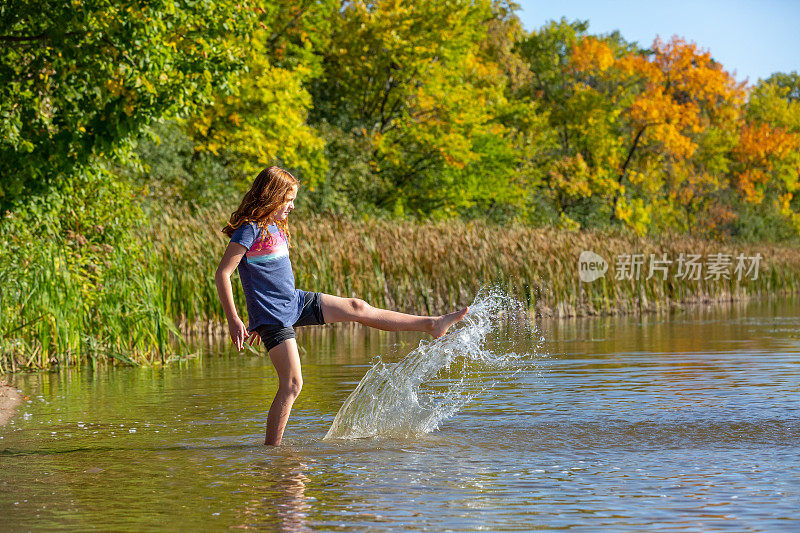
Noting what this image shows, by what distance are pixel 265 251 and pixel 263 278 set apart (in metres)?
0.17

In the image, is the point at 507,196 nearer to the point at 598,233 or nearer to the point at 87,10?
the point at 598,233

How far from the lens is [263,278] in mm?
7031

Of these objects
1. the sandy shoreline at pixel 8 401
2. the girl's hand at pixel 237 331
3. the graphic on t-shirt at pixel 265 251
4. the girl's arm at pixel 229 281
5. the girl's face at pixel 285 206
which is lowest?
the sandy shoreline at pixel 8 401

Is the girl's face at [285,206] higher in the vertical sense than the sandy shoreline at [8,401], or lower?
higher

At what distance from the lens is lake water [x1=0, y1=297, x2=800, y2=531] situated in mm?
5074

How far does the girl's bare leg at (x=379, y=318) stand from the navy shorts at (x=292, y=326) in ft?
0.14

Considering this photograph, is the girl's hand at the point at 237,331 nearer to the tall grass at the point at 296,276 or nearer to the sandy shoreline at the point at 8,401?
the sandy shoreline at the point at 8,401

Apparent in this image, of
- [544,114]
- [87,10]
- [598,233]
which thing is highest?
[544,114]

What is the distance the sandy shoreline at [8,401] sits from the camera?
895 cm

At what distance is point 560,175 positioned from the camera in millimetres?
44656

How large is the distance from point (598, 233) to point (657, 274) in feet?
5.02

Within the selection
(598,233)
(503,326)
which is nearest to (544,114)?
(598,233)

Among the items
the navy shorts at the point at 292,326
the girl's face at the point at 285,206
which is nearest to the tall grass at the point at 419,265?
the navy shorts at the point at 292,326

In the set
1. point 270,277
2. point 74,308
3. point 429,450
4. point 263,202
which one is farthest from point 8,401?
point 429,450
